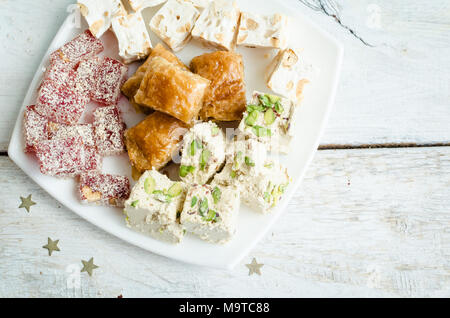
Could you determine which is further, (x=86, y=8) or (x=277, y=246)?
(x=277, y=246)

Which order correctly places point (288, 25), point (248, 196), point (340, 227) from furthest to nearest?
point (340, 227) → point (288, 25) → point (248, 196)

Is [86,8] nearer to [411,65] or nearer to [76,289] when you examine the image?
[76,289]

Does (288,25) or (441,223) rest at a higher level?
(288,25)

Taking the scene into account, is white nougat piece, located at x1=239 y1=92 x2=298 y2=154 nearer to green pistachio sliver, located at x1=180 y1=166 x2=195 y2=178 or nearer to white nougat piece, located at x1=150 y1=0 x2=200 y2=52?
green pistachio sliver, located at x1=180 y1=166 x2=195 y2=178

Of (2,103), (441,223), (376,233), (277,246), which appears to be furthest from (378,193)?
(2,103)

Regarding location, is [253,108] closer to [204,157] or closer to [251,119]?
[251,119]
